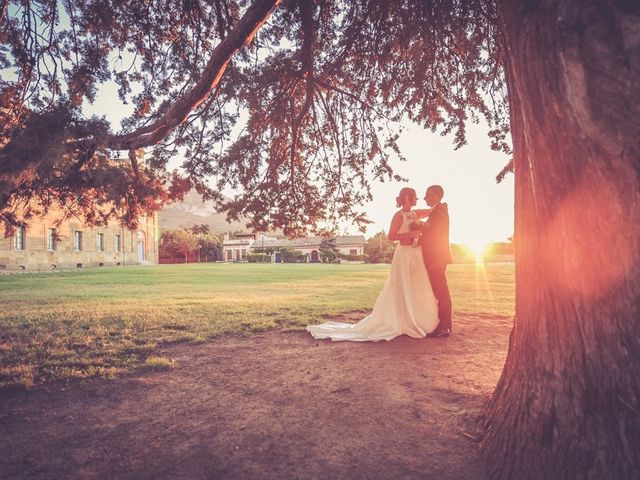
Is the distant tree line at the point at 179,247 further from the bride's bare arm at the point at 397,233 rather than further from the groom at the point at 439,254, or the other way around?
the groom at the point at 439,254

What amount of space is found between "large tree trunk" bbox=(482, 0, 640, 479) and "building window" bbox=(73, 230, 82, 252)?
142 ft

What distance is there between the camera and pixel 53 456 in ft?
7.14

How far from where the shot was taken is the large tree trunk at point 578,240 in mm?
1477

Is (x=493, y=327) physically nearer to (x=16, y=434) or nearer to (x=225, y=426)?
(x=225, y=426)

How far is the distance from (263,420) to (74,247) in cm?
4166

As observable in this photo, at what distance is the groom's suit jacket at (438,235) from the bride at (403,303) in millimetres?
204

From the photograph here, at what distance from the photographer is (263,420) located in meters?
2.62

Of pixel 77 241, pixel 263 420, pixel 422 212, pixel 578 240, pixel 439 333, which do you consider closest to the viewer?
pixel 578 240

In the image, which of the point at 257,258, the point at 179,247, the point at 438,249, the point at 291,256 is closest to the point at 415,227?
the point at 438,249

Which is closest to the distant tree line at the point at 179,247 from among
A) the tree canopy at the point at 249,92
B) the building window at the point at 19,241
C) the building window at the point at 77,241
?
the building window at the point at 77,241

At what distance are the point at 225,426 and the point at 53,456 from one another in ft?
3.53

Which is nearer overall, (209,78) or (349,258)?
(209,78)

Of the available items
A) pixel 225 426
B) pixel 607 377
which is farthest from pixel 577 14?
pixel 225 426

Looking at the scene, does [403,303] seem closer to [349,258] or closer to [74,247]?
[74,247]
